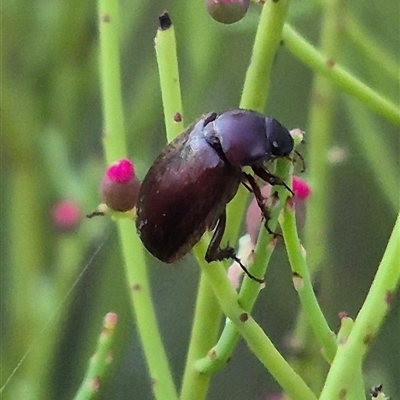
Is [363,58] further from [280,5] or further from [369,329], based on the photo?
[369,329]

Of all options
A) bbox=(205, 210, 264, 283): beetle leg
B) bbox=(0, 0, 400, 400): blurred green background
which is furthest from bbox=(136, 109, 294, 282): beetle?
bbox=(0, 0, 400, 400): blurred green background

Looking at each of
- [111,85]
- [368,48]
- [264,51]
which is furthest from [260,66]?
[368,48]

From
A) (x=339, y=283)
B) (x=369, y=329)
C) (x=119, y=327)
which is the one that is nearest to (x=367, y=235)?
(x=339, y=283)

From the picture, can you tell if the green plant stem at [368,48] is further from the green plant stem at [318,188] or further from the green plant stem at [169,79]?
the green plant stem at [169,79]

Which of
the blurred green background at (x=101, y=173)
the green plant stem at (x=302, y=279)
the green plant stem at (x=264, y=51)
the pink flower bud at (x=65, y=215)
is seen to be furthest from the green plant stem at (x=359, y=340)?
the pink flower bud at (x=65, y=215)

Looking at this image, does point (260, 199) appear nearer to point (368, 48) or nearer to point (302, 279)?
point (302, 279)
